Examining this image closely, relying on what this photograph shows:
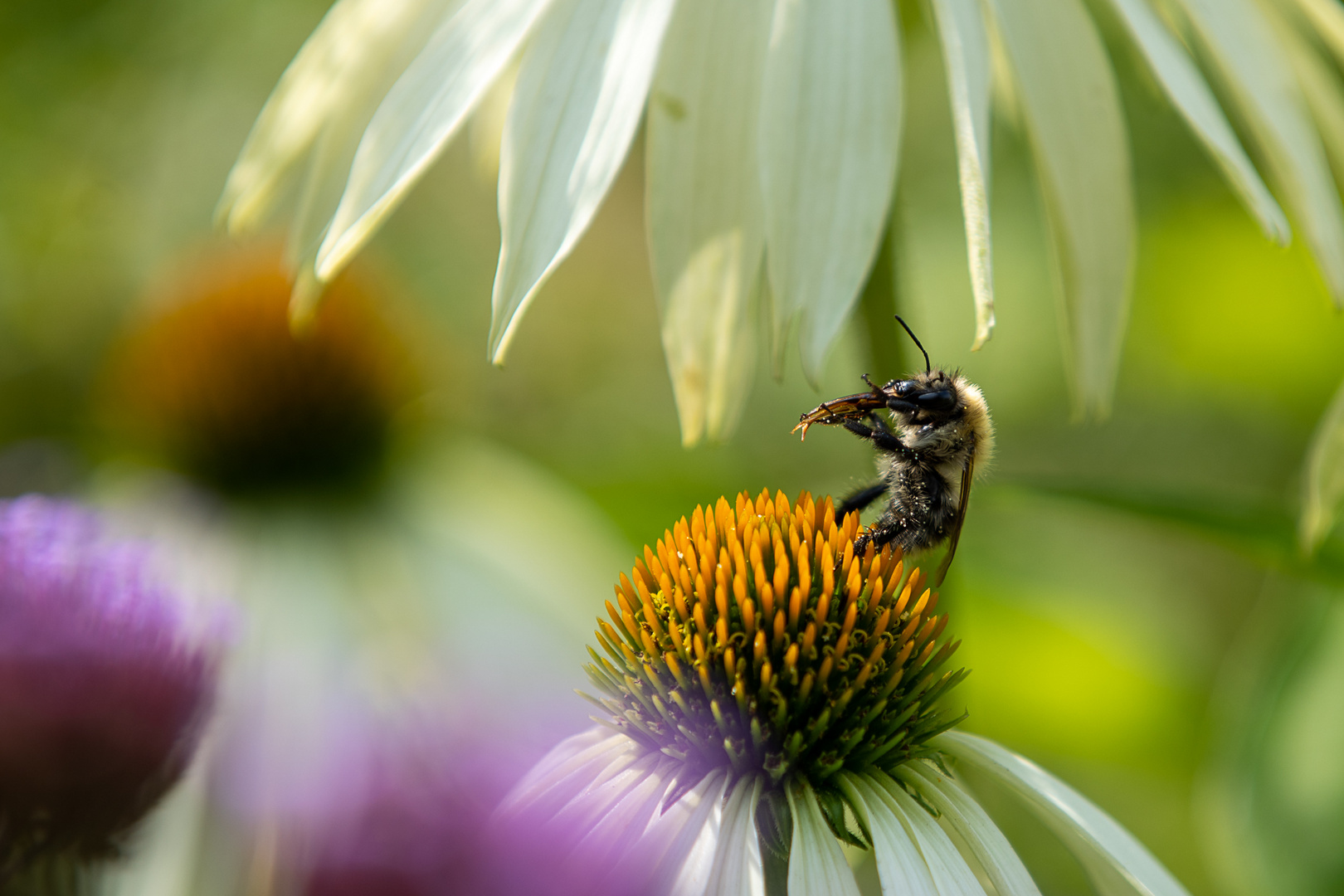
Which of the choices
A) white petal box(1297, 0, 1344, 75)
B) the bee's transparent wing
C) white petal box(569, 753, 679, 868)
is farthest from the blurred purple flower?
white petal box(1297, 0, 1344, 75)

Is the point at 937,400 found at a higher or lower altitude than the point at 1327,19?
lower

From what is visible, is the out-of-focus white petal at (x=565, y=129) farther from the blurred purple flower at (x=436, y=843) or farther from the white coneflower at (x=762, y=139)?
the blurred purple flower at (x=436, y=843)

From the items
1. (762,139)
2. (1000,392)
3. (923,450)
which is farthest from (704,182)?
(1000,392)

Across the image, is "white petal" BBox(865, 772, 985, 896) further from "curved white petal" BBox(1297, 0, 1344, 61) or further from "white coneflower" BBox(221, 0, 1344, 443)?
"curved white petal" BBox(1297, 0, 1344, 61)

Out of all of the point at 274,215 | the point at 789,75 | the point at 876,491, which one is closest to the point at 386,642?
the point at 876,491

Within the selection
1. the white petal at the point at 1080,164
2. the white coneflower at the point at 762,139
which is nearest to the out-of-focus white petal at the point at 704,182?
the white coneflower at the point at 762,139

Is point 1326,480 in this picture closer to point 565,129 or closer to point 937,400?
point 937,400

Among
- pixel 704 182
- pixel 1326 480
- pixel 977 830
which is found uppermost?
pixel 704 182
